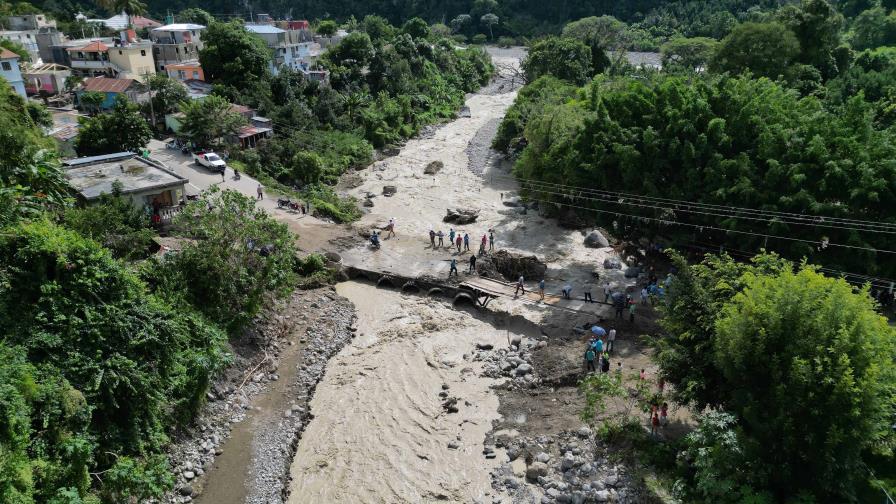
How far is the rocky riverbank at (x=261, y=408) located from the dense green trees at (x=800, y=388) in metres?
13.8

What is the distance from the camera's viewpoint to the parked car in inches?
1785

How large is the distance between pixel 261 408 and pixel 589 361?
12970 millimetres

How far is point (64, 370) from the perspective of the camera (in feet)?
60.1

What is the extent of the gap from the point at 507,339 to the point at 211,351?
1282 centimetres

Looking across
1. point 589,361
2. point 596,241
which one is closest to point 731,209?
point 589,361

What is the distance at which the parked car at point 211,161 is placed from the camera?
4534cm

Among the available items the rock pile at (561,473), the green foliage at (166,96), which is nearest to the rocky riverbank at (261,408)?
the rock pile at (561,473)

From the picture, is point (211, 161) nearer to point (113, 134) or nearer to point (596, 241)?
point (113, 134)

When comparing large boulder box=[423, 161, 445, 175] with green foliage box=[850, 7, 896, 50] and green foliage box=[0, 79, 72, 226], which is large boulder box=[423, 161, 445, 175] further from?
green foliage box=[850, 7, 896, 50]

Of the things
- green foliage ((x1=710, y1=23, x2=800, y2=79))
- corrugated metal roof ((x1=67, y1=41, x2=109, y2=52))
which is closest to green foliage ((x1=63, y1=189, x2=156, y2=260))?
corrugated metal roof ((x1=67, y1=41, x2=109, y2=52))

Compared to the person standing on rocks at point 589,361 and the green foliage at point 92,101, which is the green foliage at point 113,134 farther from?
the person standing on rocks at point 589,361

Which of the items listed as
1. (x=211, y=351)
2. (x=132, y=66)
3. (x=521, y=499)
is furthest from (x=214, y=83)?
(x=521, y=499)

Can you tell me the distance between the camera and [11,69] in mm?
49781

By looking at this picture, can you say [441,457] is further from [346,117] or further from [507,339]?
[346,117]
